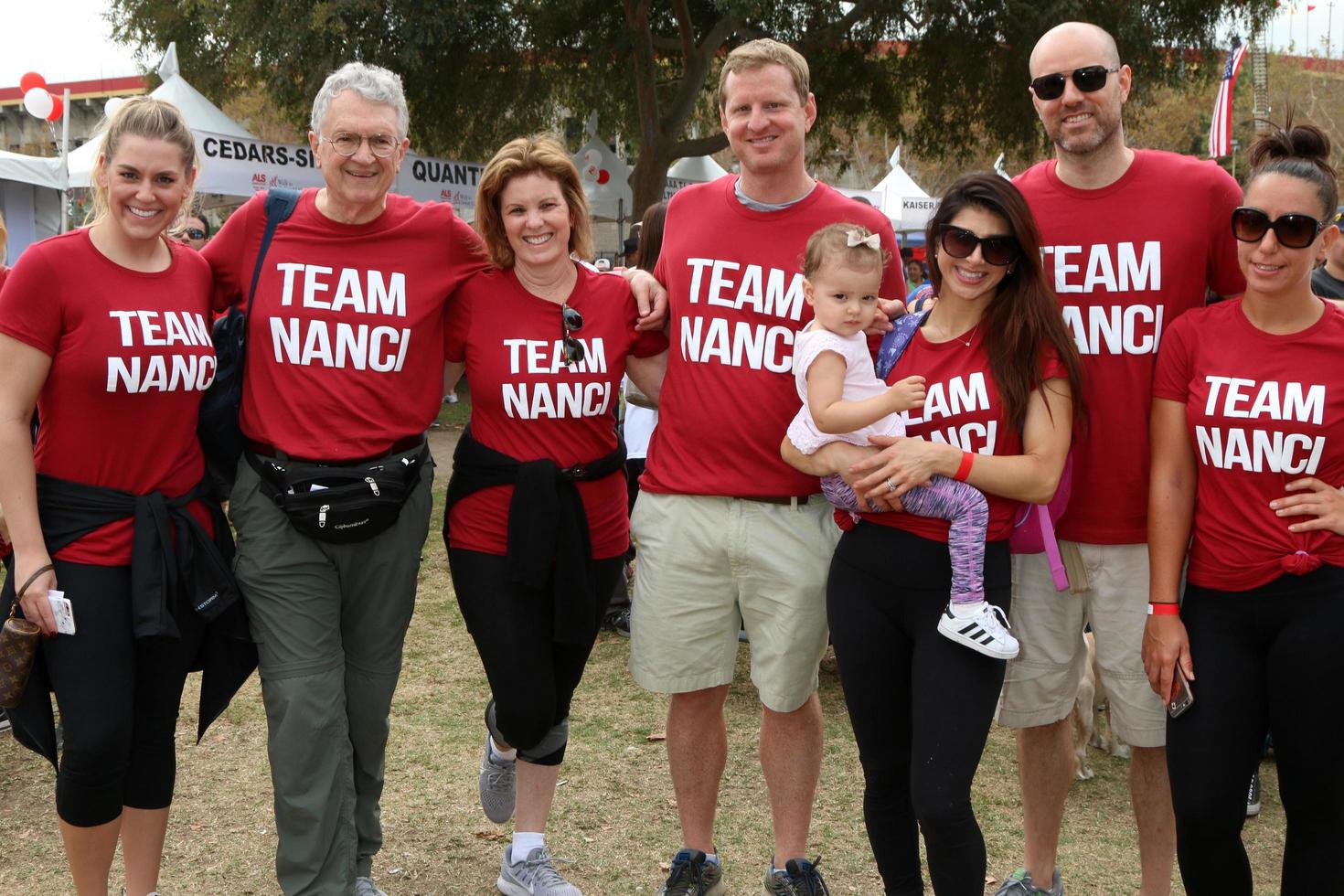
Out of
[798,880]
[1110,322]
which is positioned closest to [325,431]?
[798,880]

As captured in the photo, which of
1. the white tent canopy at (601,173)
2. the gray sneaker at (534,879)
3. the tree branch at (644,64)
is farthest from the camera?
the white tent canopy at (601,173)

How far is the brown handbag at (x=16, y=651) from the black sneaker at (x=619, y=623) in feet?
12.9

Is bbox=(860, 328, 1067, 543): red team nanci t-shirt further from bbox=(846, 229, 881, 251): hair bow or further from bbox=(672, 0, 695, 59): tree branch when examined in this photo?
bbox=(672, 0, 695, 59): tree branch

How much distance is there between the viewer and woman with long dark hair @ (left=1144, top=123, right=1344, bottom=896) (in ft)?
9.42

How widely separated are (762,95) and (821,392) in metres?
1.00

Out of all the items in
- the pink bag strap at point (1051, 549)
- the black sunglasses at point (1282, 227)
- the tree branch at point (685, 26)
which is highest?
the tree branch at point (685, 26)

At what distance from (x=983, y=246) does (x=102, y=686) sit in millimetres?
2550

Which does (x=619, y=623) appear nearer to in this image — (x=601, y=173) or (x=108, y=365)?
(x=108, y=365)

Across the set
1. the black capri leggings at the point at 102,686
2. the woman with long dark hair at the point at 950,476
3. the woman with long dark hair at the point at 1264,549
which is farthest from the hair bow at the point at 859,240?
the black capri leggings at the point at 102,686

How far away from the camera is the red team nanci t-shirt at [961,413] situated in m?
3.08

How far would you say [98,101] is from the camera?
1797 inches

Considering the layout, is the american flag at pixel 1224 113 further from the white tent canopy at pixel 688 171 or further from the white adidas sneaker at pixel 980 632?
the white adidas sneaker at pixel 980 632

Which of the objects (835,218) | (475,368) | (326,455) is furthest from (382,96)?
(835,218)

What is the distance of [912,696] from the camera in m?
3.14
